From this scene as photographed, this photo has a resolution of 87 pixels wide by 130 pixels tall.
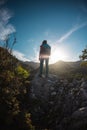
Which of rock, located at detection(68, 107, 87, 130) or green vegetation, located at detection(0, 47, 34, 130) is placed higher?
green vegetation, located at detection(0, 47, 34, 130)

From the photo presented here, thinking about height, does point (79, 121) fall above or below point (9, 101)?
below

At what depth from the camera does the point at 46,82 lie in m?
16.2

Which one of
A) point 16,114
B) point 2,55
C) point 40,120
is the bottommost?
point 40,120

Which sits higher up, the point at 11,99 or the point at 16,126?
the point at 11,99

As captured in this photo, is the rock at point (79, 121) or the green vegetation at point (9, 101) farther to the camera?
the rock at point (79, 121)

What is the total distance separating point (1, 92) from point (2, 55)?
2.08 meters

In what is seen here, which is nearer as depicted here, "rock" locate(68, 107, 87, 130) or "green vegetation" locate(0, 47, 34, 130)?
"green vegetation" locate(0, 47, 34, 130)

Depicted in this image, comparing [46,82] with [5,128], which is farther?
[46,82]

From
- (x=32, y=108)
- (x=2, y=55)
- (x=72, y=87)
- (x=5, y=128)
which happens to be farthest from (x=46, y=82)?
(x=5, y=128)

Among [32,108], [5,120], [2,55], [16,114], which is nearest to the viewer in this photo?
[5,120]

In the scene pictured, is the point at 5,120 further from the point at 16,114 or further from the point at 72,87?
the point at 72,87

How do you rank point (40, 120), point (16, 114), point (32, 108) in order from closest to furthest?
point (16, 114) → point (40, 120) → point (32, 108)

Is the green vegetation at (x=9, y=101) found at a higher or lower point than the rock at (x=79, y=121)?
higher

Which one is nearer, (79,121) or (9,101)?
(9,101)
